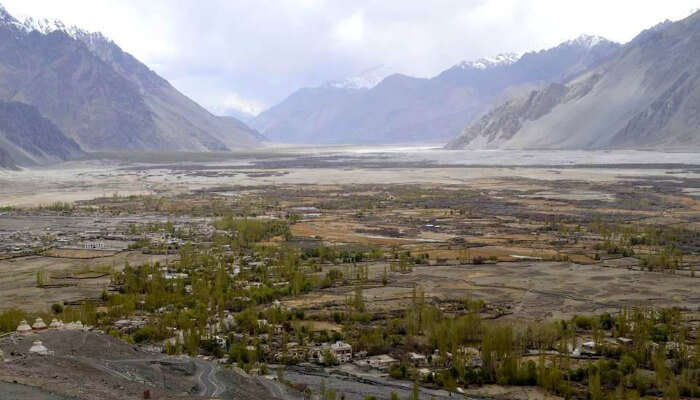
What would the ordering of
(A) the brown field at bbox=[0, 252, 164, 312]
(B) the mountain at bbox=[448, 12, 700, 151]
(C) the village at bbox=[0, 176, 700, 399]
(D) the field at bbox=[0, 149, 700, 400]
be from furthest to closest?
1. (B) the mountain at bbox=[448, 12, 700, 151]
2. (A) the brown field at bbox=[0, 252, 164, 312]
3. (D) the field at bbox=[0, 149, 700, 400]
4. (C) the village at bbox=[0, 176, 700, 399]

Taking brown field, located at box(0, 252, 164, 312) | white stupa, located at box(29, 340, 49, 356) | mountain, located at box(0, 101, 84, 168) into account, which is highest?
mountain, located at box(0, 101, 84, 168)

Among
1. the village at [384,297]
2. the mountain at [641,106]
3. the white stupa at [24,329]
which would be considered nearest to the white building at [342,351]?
the village at [384,297]

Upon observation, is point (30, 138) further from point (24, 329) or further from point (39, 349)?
point (39, 349)

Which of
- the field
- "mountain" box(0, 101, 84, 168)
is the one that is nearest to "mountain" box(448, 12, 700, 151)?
the field

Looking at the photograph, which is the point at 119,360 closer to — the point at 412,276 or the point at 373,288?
the point at 373,288

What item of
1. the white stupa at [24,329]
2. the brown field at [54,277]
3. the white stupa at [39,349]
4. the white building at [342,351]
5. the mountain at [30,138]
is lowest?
the white building at [342,351]

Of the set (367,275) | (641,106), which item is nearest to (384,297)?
(367,275)

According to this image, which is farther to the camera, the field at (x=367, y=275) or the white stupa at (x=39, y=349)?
the field at (x=367, y=275)

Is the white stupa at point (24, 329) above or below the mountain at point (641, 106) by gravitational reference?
below

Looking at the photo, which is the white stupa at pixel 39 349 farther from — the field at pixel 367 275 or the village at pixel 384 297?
the field at pixel 367 275

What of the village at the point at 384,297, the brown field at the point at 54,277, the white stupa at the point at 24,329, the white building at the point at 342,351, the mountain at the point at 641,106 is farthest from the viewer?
the mountain at the point at 641,106

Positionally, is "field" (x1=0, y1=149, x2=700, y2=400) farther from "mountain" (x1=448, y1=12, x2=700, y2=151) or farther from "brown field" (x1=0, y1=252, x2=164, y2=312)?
"mountain" (x1=448, y1=12, x2=700, y2=151)
